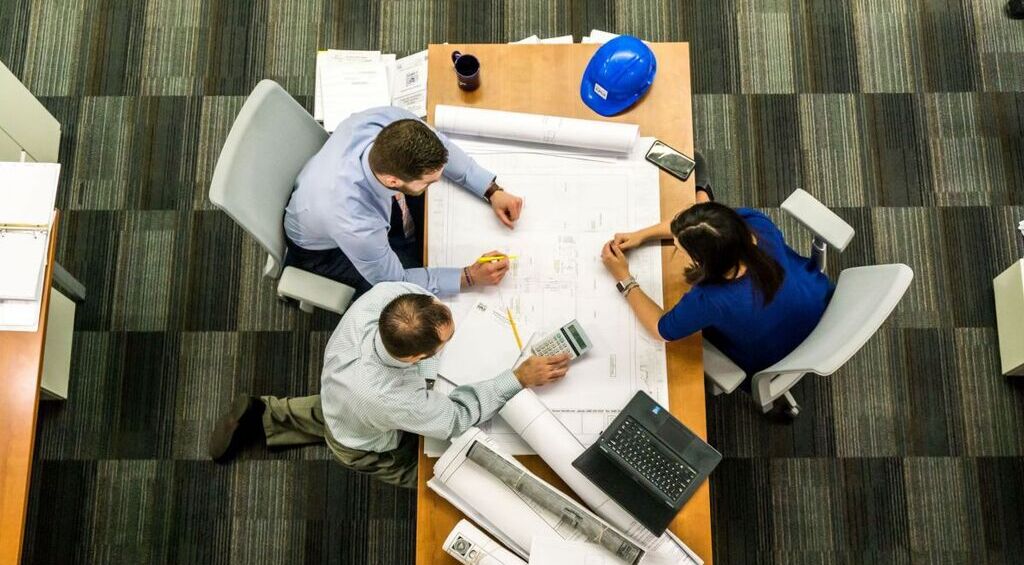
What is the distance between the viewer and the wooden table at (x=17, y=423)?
5.74 feet

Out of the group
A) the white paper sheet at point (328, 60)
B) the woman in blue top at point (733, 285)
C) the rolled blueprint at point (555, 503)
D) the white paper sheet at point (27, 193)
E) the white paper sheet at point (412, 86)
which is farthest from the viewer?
the white paper sheet at point (328, 60)

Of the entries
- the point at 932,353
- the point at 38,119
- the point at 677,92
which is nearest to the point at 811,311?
the point at 677,92

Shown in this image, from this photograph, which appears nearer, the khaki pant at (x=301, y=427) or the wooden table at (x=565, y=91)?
the wooden table at (x=565, y=91)

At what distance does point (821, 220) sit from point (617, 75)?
0.60 metres

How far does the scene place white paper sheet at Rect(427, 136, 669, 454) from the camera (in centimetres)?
167

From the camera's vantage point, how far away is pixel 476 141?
1.87 metres

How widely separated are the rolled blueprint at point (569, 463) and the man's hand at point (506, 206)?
440mm

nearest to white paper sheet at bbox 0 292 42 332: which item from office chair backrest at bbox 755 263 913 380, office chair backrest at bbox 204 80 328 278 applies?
office chair backrest at bbox 204 80 328 278

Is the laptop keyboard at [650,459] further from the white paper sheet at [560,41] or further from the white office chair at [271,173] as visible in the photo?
the white paper sheet at [560,41]

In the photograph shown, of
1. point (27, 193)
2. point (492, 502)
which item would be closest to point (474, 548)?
point (492, 502)

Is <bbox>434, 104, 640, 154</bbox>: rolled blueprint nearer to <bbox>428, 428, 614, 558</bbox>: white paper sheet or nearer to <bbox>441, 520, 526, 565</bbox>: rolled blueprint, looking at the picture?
<bbox>428, 428, 614, 558</bbox>: white paper sheet

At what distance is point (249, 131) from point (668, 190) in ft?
3.37

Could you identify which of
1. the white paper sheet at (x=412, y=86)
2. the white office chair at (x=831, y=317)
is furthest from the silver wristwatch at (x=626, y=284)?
the white paper sheet at (x=412, y=86)

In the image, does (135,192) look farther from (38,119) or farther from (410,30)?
(410,30)
